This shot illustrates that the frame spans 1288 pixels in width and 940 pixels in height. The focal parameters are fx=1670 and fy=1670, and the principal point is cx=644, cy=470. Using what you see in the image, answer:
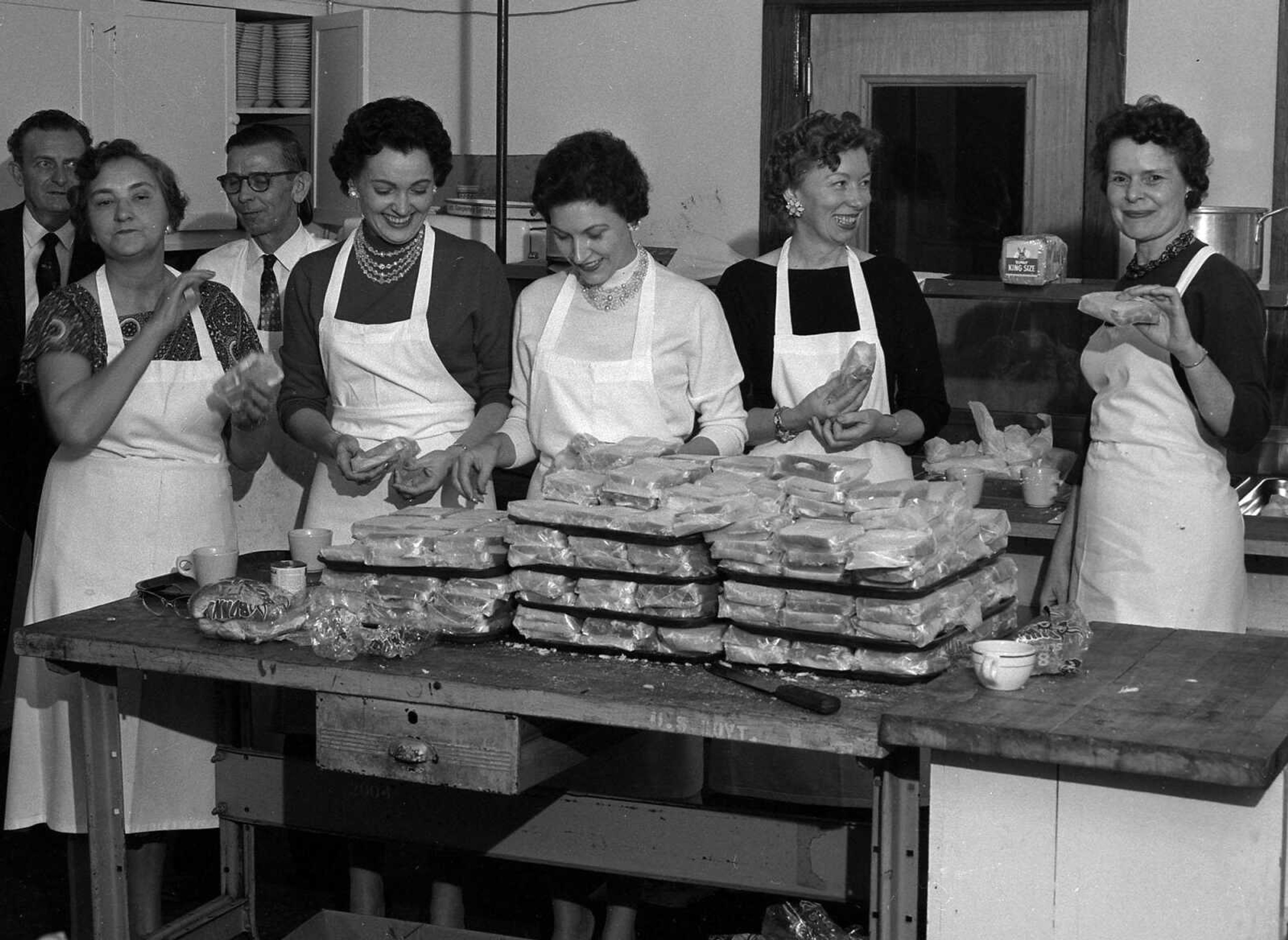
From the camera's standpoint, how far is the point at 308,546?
3.30 m

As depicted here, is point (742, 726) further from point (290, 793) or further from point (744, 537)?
point (290, 793)

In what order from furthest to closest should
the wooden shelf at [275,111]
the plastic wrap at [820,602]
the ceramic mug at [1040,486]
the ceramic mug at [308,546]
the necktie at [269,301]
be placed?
the wooden shelf at [275,111] < the necktie at [269,301] < the ceramic mug at [1040,486] < the ceramic mug at [308,546] < the plastic wrap at [820,602]

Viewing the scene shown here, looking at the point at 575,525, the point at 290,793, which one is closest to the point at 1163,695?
the point at 575,525

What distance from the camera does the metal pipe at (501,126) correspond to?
5469 mm

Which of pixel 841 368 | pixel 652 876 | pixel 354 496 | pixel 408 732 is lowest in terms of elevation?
pixel 652 876

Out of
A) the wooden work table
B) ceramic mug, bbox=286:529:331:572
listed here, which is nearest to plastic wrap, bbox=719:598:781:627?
the wooden work table

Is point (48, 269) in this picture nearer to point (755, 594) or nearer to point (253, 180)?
point (253, 180)

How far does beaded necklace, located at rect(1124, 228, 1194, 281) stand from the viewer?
3.41m

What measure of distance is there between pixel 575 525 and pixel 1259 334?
4.87 ft

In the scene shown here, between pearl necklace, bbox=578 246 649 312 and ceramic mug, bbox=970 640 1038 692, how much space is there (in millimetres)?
1233

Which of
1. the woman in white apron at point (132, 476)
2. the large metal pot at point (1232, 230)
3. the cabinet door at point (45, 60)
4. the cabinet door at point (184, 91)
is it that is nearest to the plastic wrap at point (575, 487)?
the woman in white apron at point (132, 476)

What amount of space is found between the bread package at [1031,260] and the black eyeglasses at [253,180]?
2078 millimetres

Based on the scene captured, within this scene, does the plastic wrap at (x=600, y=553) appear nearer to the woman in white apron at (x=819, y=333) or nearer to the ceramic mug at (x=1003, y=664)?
the ceramic mug at (x=1003, y=664)

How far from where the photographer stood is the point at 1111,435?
3.51 meters
